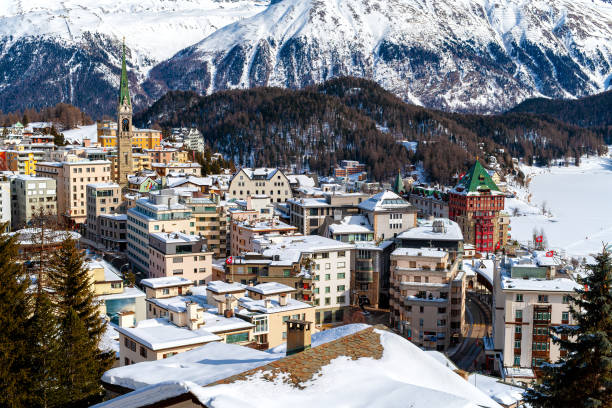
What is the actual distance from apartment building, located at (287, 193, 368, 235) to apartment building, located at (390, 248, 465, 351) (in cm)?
2564

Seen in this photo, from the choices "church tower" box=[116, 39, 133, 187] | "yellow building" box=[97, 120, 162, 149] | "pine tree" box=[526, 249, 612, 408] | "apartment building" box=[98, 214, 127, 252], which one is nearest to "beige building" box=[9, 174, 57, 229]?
"apartment building" box=[98, 214, 127, 252]

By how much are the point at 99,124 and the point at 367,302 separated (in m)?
104

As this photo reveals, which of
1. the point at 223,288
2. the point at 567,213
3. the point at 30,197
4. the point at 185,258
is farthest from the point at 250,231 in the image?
the point at 567,213

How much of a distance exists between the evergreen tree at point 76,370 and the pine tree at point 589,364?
10896 millimetres

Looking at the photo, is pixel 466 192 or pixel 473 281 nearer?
pixel 473 281

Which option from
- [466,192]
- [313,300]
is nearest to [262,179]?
[466,192]

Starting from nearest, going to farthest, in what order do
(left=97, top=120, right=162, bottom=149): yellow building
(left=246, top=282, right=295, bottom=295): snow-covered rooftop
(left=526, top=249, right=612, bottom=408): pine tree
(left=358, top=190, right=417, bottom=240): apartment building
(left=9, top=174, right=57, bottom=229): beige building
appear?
(left=526, top=249, right=612, bottom=408): pine tree → (left=246, top=282, right=295, bottom=295): snow-covered rooftop → (left=358, top=190, right=417, bottom=240): apartment building → (left=9, top=174, right=57, bottom=229): beige building → (left=97, top=120, right=162, bottom=149): yellow building

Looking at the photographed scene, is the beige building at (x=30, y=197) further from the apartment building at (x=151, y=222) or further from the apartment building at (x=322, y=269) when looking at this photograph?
the apartment building at (x=322, y=269)

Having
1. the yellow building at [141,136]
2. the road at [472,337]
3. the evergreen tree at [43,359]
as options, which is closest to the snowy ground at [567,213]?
the road at [472,337]

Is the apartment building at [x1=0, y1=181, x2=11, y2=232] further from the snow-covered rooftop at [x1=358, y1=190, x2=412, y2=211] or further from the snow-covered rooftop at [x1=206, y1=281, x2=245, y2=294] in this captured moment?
the snow-covered rooftop at [x1=206, y1=281, x2=245, y2=294]

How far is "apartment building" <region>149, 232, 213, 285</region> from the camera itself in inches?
2237

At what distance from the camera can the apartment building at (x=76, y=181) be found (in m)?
89.4

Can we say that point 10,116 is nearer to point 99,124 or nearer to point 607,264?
point 99,124

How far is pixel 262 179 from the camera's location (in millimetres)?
95812
